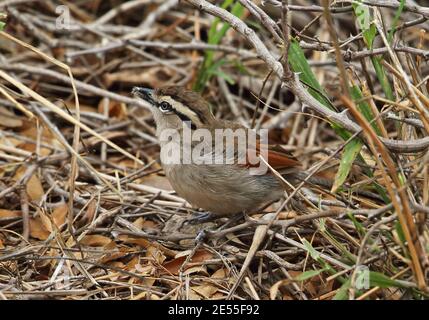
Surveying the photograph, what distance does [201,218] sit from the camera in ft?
17.7

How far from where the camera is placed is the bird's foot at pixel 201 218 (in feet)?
17.7

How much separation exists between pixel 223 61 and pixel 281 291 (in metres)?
3.01

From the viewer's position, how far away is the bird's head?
526cm

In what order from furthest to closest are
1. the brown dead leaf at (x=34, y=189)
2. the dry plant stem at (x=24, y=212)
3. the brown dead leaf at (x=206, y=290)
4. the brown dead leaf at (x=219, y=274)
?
the brown dead leaf at (x=34, y=189) < the dry plant stem at (x=24, y=212) < the brown dead leaf at (x=219, y=274) < the brown dead leaf at (x=206, y=290)

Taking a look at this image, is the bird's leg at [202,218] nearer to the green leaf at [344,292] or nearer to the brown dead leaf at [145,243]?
the brown dead leaf at [145,243]

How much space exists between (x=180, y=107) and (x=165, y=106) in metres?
0.13

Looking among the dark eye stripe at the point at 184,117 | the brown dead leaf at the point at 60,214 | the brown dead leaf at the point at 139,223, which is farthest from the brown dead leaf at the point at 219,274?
the brown dead leaf at the point at 60,214

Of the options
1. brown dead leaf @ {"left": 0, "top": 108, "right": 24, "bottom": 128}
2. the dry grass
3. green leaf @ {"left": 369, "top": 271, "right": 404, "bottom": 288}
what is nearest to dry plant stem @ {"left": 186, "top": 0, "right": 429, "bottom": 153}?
the dry grass

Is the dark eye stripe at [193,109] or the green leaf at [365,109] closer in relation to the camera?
the green leaf at [365,109]

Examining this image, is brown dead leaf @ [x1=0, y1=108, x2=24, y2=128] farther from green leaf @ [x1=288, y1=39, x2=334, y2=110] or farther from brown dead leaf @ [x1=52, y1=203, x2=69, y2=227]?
green leaf @ [x1=288, y1=39, x2=334, y2=110]

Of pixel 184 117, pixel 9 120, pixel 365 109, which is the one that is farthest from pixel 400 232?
pixel 9 120

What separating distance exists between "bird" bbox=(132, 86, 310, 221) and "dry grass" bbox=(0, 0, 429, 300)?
22cm

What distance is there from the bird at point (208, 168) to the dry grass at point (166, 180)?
0.22m

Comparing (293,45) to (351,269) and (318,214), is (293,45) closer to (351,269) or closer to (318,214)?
(318,214)
